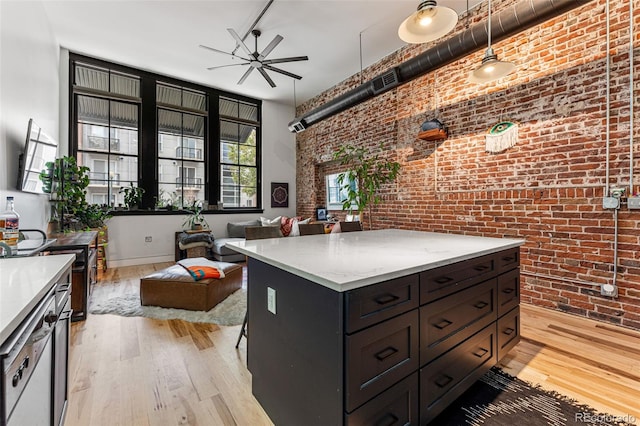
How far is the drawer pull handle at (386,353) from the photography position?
1184 mm

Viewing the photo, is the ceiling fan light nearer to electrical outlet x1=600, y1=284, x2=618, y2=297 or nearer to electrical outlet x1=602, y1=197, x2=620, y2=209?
electrical outlet x1=602, y1=197, x2=620, y2=209

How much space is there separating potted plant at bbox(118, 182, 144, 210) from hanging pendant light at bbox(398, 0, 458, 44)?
5.22 meters

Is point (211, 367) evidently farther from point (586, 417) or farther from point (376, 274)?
point (586, 417)

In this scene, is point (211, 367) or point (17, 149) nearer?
point (211, 367)

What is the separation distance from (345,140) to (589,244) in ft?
13.5

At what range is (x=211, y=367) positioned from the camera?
2.03 metres

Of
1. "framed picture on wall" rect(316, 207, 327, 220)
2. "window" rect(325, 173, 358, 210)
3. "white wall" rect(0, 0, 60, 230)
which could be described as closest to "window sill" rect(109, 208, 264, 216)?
"white wall" rect(0, 0, 60, 230)

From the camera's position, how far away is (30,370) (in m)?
0.83

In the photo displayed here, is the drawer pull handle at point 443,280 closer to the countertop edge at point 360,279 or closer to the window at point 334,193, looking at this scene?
the countertop edge at point 360,279

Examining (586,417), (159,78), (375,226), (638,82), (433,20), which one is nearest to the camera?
(586,417)

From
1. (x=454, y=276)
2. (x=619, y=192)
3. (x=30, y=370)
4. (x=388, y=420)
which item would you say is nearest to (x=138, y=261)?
(x=30, y=370)

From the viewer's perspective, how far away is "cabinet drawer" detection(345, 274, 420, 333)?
3.54 feet

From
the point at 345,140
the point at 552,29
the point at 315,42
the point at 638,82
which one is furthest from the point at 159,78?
the point at 638,82

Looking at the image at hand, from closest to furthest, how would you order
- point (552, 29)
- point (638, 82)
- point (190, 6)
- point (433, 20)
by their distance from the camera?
1. point (433, 20)
2. point (638, 82)
3. point (552, 29)
4. point (190, 6)
